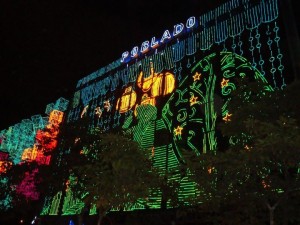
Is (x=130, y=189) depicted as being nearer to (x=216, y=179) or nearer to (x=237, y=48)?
(x=216, y=179)

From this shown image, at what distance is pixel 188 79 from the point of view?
62.4 feet

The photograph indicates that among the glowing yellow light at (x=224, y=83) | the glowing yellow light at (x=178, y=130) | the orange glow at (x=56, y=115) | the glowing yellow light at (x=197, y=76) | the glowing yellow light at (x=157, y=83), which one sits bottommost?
the glowing yellow light at (x=178, y=130)

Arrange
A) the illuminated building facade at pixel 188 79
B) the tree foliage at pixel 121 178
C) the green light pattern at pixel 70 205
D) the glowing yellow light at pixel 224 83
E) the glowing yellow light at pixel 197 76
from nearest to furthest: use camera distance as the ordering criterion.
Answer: the tree foliage at pixel 121 178
the illuminated building facade at pixel 188 79
the glowing yellow light at pixel 224 83
the glowing yellow light at pixel 197 76
the green light pattern at pixel 70 205

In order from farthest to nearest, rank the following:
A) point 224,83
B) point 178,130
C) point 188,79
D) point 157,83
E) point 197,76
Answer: point 157,83 < point 188,79 < point 197,76 < point 178,130 < point 224,83

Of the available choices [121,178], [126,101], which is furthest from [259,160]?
[126,101]

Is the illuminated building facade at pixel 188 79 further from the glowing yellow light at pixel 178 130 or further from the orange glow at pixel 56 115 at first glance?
the orange glow at pixel 56 115


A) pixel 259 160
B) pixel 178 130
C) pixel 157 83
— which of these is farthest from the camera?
pixel 157 83

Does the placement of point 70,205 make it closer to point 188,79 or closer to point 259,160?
point 188,79

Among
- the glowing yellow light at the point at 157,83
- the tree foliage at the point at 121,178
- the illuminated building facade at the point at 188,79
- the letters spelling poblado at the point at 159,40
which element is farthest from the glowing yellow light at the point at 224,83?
the tree foliage at the point at 121,178

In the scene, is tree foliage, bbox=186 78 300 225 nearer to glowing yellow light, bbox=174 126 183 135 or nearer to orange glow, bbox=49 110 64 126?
glowing yellow light, bbox=174 126 183 135

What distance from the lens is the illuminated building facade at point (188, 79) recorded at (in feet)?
53.6

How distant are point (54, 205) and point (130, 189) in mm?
14872

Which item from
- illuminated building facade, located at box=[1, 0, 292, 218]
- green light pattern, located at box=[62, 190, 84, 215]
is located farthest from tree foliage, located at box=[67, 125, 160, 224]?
green light pattern, located at box=[62, 190, 84, 215]

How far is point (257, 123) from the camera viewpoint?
8719mm
